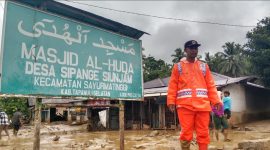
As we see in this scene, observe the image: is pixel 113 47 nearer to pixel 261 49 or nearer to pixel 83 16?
pixel 83 16

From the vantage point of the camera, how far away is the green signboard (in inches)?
150

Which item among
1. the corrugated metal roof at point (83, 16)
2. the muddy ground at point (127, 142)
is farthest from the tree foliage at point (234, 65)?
the corrugated metal roof at point (83, 16)

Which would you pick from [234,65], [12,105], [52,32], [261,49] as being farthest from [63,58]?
[234,65]

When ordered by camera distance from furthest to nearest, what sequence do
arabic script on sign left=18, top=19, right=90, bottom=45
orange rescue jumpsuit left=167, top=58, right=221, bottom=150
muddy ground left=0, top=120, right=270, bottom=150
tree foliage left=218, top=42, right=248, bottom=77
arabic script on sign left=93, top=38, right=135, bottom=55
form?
tree foliage left=218, top=42, right=248, bottom=77 → muddy ground left=0, top=120, right=270, bottom=150 → arabic script on sign left=93, top=38, right=135, bottom=55 → arabic script on sign left=18, top=19, right=90, bottom=45 → orange rescue jumpsuit left=167, top=58, right=221, bottom=150

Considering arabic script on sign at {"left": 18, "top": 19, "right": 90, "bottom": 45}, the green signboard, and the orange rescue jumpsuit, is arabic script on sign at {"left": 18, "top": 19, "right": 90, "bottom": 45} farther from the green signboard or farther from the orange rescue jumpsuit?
the orange rescue jumpsuit

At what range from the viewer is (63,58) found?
436 centimetres

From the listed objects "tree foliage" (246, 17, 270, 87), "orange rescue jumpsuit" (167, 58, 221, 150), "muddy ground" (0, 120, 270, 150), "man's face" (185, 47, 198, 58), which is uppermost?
"tree foliage" (246, 17, 270, 87)

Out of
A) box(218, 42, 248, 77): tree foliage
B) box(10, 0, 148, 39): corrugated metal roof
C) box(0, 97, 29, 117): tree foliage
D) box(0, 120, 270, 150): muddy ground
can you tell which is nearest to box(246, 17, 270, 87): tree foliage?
Result: box(0, 120, 270, 150): muddy ground

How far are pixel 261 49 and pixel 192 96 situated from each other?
654 inches

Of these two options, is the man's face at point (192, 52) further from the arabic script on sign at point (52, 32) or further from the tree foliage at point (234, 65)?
the tree foliage at point (234, 65)

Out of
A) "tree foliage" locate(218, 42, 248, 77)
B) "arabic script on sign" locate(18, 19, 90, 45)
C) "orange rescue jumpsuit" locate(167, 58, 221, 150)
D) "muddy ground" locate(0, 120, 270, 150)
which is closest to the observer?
"orange rescue jumpsuit" locate(167, 58, 221, 150)

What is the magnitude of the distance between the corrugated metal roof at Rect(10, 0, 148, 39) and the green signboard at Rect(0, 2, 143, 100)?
17 centimetres

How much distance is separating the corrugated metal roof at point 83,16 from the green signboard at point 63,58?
0.57ft

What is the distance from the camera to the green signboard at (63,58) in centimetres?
380
